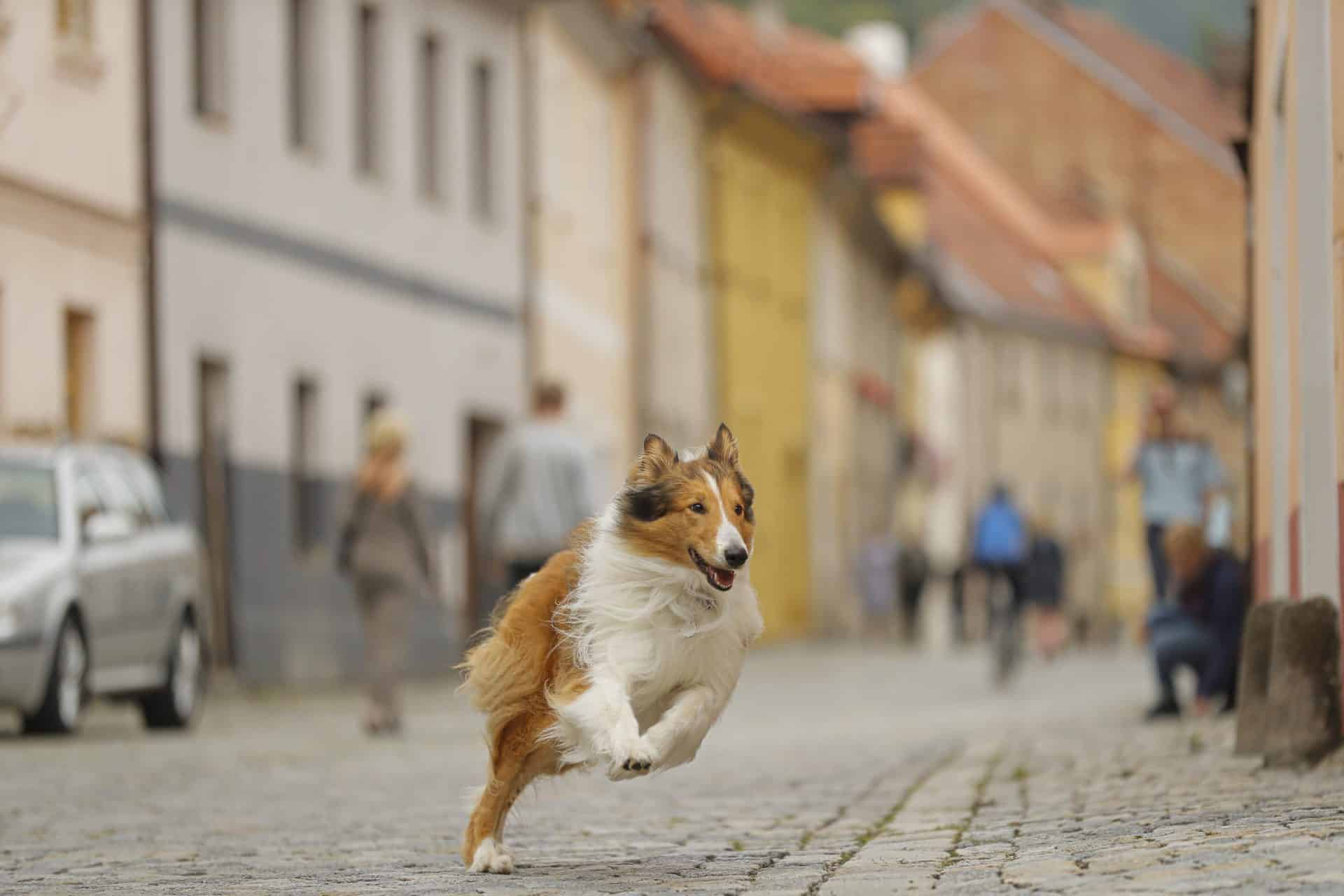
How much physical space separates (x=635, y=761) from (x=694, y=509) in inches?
27.7

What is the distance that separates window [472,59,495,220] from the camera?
102 ft

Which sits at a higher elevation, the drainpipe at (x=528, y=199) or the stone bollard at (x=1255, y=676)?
the drainpipe at (x=528, y=199)

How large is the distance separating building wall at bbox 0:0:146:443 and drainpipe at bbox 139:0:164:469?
0.06m

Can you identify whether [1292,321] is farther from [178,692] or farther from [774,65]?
[774,65]

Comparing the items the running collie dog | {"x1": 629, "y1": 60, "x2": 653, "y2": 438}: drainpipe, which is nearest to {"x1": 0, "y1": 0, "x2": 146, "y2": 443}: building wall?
the running collie dog

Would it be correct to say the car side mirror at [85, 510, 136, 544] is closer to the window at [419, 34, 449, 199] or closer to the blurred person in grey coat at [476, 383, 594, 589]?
the blurred person in grey coat at [476, 383, 594, 589]

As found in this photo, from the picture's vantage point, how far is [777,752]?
49.4ft

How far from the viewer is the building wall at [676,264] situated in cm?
3672

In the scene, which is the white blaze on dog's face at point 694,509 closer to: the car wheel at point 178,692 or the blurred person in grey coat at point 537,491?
the blurred person in grey coat at point 537,491

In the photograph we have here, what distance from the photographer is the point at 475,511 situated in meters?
30.6

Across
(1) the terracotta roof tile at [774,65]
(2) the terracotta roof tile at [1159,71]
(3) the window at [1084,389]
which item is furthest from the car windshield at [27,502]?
(2) the terracotta roof tile at [1159,71]

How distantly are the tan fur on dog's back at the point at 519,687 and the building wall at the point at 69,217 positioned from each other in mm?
11460

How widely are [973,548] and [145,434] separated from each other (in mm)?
7481

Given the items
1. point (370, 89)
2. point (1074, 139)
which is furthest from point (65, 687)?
point (1074, 139)
